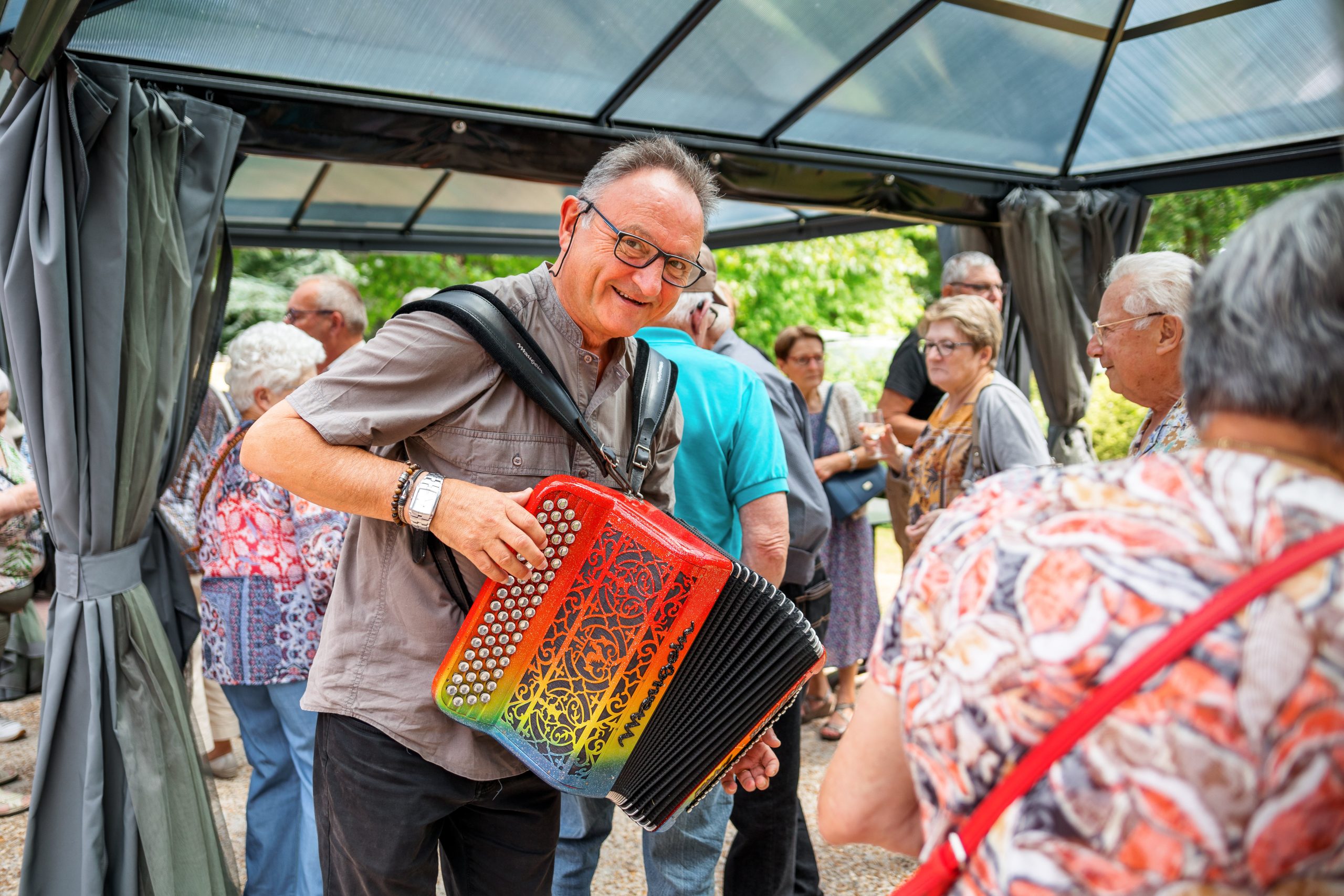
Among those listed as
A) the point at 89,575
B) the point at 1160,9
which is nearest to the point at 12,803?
the point at 89,575

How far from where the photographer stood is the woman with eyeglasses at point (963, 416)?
3.45 m

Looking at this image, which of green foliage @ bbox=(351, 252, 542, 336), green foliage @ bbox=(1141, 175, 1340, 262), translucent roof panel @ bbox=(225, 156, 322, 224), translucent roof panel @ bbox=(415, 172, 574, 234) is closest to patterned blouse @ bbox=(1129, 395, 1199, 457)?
translucent roof panel @ bbox=(415, 172, 574, 234)

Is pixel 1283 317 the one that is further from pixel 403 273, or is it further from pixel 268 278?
pixel 268 278

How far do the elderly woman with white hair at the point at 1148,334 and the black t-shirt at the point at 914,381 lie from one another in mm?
2078

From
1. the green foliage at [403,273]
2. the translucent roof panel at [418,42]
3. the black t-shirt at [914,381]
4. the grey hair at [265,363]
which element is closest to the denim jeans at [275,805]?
the grey hair at [265,363]

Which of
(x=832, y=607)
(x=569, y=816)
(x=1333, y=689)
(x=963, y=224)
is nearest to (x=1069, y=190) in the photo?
(x=963, y=224)

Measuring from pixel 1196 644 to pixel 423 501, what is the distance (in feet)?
3.89

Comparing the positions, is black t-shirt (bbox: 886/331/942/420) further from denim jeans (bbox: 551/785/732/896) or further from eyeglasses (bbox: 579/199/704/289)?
eyeglasses (bbox: 579/199/704/289)

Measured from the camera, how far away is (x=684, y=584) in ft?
5.53

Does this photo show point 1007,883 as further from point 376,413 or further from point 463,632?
point 376,413

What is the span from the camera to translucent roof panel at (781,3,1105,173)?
4.52 m

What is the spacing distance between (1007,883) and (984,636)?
0.23 metres

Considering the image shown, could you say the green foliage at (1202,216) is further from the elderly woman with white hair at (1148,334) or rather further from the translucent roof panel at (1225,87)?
the elderly woman with white hair at (1148,334)

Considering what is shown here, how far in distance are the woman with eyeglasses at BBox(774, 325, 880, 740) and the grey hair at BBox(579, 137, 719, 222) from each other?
113 inches
